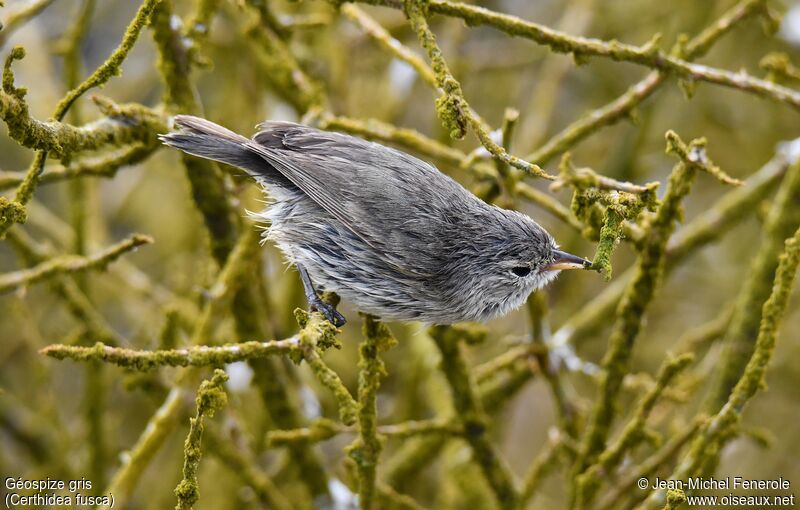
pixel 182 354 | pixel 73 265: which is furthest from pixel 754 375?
pixel 73 265

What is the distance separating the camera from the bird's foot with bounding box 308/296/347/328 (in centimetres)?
331

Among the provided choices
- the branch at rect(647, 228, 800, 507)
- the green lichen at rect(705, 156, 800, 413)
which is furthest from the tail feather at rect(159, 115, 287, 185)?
the green lichen at rect(705, 156, 800, 413)

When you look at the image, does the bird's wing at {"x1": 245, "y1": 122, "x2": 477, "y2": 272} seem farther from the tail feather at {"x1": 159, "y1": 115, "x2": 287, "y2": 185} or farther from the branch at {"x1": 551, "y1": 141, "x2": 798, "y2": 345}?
the branch at {"x1": 551, "y1": 141, "x2": 798, "y2": 345}

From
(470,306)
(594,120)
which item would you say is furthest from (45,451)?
(594,120)

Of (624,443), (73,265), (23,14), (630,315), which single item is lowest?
(624,443)

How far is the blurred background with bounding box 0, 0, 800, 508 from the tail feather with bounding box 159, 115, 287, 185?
3.78ft

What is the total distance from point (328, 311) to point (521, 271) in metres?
0.80

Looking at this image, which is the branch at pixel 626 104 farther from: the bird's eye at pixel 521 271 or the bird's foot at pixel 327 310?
the bird's foot at pixel 327 310

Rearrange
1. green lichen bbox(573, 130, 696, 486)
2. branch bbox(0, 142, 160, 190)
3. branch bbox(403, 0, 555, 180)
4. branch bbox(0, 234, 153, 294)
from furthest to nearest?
branch bbox(0, 142, 160, 190) → green lichen bbox(573, 130, 696, 486) → branch bbox(0, 234, 153, 294) → branch bbox(403, 0, 555, 180)

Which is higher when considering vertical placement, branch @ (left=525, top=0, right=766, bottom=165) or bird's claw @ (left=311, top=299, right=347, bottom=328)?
branch @ (left=525, top=0, right=766, bottom=165)

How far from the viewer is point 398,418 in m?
5.32

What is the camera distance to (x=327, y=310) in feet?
11.1

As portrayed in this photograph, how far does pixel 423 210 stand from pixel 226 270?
2.91ft

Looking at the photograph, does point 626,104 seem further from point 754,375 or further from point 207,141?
point 207,141
